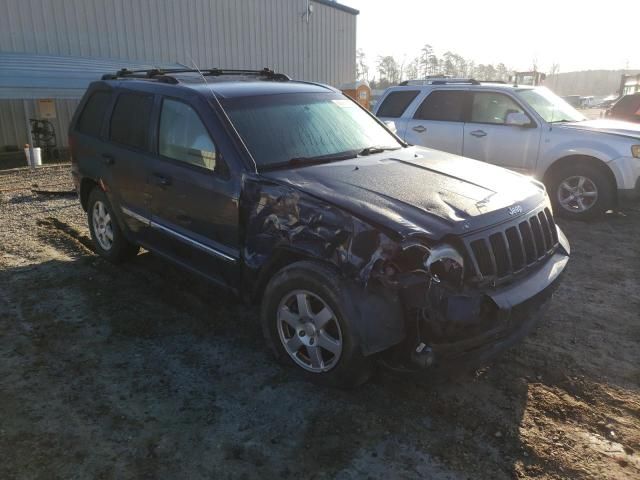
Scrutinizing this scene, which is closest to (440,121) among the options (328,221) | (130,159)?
(130,159)

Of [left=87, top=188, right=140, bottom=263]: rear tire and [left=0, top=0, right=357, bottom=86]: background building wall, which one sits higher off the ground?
[left=0, top=0, right=357, bottom=86]: background building wall

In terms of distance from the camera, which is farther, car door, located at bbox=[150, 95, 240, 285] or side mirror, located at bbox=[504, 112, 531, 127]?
side mirror, located at bbox=[504, 112, 531, 127]

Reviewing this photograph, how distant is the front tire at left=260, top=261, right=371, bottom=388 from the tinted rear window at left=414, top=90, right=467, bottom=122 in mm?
5657

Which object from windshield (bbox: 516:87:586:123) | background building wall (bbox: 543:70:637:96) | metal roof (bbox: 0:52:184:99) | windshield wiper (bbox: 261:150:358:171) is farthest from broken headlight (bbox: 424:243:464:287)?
background building wall (bbox: 543:70:637:96)

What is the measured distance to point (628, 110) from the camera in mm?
11633

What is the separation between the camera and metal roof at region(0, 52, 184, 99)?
11406mm

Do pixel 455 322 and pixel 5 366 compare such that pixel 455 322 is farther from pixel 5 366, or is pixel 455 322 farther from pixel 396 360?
pixel 5 366

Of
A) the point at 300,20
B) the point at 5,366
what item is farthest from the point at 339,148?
the point at 300,20

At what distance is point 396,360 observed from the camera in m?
2.82

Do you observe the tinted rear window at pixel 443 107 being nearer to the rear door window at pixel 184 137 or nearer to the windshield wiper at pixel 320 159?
the windshield wiper at pixel 320 159

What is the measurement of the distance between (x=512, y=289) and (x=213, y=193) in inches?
80.7

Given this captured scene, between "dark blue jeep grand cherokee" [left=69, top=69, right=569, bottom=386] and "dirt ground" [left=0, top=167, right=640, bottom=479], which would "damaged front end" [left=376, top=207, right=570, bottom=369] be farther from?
"dirt ground" [left=0, top=167, right=640, bottom=479]

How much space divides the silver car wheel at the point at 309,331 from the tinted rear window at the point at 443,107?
18.6 ft

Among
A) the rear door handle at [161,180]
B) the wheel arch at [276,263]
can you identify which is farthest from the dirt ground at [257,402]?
the rear door handle at [161,180]
